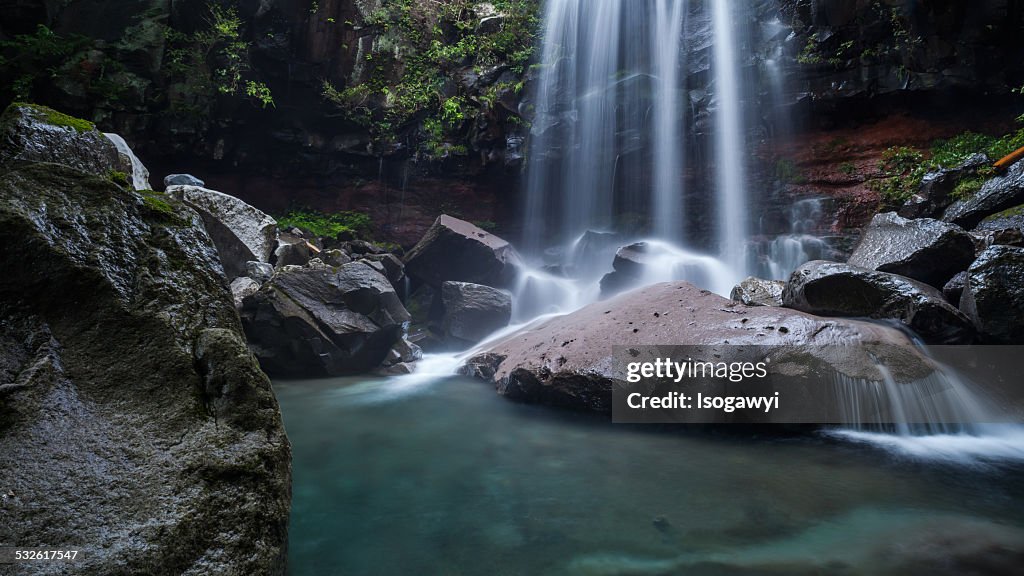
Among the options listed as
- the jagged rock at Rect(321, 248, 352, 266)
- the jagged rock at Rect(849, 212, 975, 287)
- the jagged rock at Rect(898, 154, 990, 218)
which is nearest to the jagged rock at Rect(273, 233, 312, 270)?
the jagged rock at Rect(321, 248, 352, 266)

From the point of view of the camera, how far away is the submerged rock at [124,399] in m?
1.71

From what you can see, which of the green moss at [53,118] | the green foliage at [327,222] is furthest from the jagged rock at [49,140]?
the green foliage at [327,222]

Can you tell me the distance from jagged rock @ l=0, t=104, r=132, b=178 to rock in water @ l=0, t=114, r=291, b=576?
705mm

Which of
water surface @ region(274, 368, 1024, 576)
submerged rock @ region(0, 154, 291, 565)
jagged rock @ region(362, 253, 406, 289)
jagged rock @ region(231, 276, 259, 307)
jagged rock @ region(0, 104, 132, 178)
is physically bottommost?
water surface @ region(274, 368, 1024, 576)

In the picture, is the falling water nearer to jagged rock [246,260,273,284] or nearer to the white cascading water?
the white cascading water

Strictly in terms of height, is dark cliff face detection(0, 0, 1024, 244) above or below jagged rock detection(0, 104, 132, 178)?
above

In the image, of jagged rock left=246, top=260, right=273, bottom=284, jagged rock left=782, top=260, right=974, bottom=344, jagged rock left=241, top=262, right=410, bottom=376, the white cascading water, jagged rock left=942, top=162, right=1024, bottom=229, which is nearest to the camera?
jagged rock left=782, top=260, right=974, bottom=344

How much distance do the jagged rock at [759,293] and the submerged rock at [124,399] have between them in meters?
6.93

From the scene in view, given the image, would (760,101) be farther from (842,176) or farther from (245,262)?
(245,262)

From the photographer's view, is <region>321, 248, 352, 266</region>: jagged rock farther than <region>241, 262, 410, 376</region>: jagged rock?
Yes

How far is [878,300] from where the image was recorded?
575cm

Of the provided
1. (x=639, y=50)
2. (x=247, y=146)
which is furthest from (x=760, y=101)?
(x=247, y=146)

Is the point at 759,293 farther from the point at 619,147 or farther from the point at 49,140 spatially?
the point at 619,147

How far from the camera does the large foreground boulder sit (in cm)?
519
